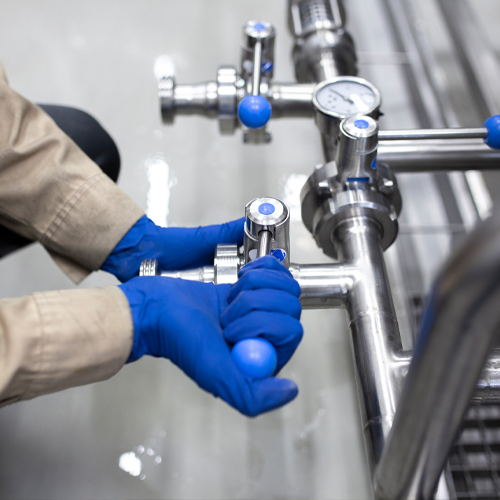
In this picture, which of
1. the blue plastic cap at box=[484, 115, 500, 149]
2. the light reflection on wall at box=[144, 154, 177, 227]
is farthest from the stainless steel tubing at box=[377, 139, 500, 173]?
the light reflection on wall at box=[144, 154, 177, 227]

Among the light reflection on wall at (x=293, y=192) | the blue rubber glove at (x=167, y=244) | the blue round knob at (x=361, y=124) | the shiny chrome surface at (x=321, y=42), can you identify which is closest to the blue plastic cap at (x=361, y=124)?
the blue round knob at (x=361, y=124)

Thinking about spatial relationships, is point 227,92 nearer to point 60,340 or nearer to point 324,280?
point 324,280

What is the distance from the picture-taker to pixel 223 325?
1.73 ft

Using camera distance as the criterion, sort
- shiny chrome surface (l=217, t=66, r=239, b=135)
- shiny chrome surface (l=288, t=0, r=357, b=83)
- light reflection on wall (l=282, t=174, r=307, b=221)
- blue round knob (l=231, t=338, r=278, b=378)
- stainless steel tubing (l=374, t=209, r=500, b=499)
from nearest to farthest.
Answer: stainless steel tubing (l=374, t=209, r=500, b=499)
blue round knob (l=231, t=338, r=278, b=378)
shiny chrome surface (l=217, t=66, r=239, b=135)
shiny chrome surface (l=288, t=0, r=357, b=83)
light reflection on wall (l=282, t=174, r=307, b=221)

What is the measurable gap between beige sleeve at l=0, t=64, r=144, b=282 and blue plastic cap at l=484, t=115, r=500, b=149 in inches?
20.4

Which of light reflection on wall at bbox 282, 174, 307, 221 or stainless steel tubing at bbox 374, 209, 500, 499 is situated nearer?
stainless steel tubing at bbox 374, 209, 500, 499

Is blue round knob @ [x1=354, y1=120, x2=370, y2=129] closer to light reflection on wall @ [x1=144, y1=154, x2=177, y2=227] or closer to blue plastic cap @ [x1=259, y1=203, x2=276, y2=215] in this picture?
blue plastic cap @ [x1=259, y1=203, x2=276, y2=215]

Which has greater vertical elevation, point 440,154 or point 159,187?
point 159,187

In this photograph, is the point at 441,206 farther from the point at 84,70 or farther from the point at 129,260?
the point at 84,70

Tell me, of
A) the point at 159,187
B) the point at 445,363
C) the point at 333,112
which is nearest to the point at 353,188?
the point at 333,112

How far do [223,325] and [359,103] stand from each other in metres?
0.42

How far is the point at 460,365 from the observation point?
290 millimetres

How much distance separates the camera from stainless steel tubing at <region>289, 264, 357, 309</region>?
58 cm

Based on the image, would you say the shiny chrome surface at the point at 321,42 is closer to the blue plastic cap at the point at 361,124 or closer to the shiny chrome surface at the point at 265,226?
the blue plastic cap at the point at 361,124
